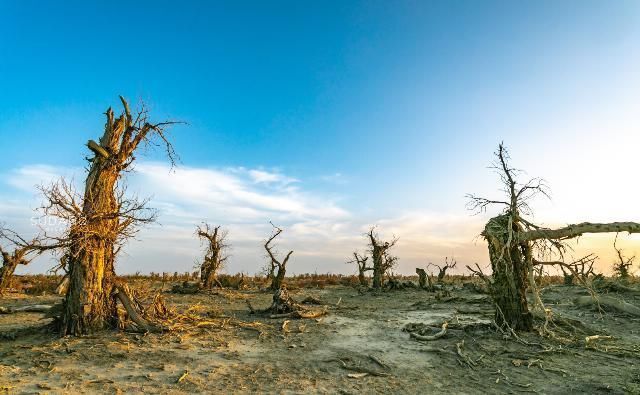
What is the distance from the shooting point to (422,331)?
Result: 437 inches

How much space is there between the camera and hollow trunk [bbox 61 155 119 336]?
378 inches

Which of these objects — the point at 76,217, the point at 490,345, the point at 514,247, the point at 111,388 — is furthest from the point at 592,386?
the point at 76,217

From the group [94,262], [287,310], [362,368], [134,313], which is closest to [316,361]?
[362,368]

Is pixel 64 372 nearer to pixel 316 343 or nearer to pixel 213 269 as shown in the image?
pixel 316 343

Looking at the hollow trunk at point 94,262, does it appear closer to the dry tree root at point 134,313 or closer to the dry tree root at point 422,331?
the dry tree root at point 134,313

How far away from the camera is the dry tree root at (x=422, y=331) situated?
34.0 ft

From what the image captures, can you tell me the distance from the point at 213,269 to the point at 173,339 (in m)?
14.4

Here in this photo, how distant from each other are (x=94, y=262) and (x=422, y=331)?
845cm

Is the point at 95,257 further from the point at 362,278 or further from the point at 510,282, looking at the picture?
the point at 362,278

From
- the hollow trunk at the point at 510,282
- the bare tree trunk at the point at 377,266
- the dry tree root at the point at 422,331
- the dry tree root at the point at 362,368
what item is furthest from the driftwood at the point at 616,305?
the bare tree trunk at the point at 377,266

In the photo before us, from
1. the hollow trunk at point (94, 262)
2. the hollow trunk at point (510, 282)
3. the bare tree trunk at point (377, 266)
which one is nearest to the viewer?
the hollow trunk at point (94, 262)

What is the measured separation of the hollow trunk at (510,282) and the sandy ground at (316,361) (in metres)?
0.48

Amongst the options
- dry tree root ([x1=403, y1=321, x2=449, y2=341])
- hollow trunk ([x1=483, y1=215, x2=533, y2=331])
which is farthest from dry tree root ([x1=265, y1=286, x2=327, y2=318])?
hollow trunk ([x1=483, y1=215, x2=533, y2=331])

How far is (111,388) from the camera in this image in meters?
6.61
